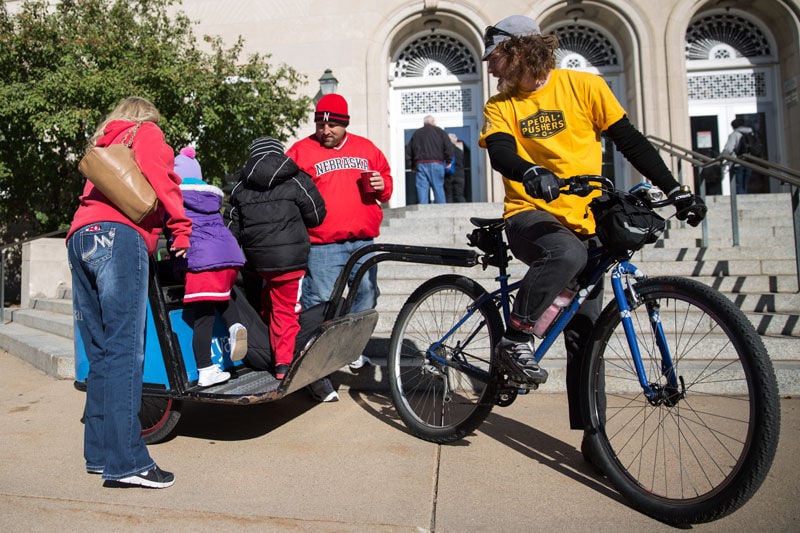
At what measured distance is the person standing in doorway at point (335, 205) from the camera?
3.78 meters

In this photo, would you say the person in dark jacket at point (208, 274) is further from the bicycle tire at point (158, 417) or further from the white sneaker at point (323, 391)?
the white sneaker at point (323, 391)

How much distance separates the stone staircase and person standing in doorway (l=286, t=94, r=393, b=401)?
66cm

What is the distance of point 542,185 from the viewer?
2291 mm

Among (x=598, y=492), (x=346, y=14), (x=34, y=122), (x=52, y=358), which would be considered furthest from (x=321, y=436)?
(x=346, y=14)

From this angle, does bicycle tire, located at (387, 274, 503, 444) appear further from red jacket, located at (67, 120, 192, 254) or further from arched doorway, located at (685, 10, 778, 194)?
arched doorway, located at (685, 10, 778, 194)

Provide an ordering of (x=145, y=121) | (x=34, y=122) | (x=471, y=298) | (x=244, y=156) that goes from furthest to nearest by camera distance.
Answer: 1. (x=244, y=156)
2. (x=34, y=122)
3. (x=471, y=298)
4. (x=145, y=121)

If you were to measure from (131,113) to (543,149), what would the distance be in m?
1.97

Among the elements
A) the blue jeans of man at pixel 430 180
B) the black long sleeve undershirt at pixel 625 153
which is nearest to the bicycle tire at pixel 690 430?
the black long sleeve undershirt at pixel 625 153

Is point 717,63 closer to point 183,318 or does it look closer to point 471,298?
point 471,298

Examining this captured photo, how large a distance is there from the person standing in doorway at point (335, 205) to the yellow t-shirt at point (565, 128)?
1206mm

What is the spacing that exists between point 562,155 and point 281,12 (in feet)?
39.2

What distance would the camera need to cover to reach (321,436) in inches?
125

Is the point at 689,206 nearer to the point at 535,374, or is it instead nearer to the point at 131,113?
the point at 535,374

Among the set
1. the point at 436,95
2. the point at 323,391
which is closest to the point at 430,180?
the point at 436,95
